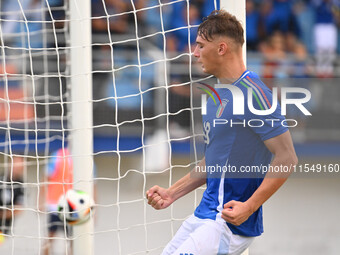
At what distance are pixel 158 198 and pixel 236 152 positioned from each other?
16.3 inches

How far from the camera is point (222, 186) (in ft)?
7.90

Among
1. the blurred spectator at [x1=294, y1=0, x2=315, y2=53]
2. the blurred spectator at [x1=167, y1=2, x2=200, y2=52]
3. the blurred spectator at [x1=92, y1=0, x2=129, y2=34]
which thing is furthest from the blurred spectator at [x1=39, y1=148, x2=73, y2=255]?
the blurred spectator at [x1=294, y1=0, x2=315, y2=53]

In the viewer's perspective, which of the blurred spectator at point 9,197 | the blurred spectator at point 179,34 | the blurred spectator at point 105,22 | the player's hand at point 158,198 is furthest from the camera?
the blurred spectator at point 179,34

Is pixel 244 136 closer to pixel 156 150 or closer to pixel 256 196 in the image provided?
pixel 256 196

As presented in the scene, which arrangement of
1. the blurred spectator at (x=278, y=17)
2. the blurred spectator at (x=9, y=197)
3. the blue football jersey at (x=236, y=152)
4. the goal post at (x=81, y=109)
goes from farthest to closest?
the blurred spectator at (x=278, y=17)
the blurred spectator at (x=9, y=197)
the goal post at (x=81, y=109)
the blue football jersey at (x=236, y=152)

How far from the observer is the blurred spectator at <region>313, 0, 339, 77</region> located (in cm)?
908

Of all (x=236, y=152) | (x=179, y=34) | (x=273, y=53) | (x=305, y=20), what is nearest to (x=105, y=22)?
(x=179, y=34)

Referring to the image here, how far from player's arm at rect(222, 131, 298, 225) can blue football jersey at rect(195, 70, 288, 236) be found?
3.6 inches

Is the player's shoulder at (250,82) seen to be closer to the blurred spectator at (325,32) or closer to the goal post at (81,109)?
the goal post at (81,109)

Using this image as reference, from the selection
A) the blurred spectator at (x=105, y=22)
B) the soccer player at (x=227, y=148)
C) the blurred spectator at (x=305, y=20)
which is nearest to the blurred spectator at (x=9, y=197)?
the soccer player at (x=227, y=148)

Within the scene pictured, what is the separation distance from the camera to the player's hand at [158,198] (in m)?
2.60

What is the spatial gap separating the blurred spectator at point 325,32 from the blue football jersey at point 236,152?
6.92m

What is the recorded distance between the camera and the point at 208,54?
95.6 inches

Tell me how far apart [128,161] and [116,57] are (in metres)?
1.49
